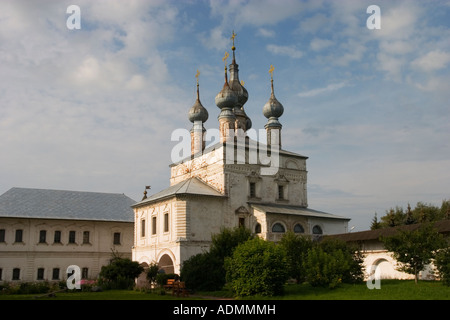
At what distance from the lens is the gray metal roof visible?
33.4m

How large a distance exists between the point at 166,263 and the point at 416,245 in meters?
14.5

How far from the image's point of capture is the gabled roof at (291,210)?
96.8ft

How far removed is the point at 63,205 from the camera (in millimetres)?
35219

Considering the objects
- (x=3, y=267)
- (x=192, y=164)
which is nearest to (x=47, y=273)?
(x=3, y=267)

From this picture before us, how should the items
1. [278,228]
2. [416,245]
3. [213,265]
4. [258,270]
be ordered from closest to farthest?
[258,270], [416,245], [213,265], [278,228]

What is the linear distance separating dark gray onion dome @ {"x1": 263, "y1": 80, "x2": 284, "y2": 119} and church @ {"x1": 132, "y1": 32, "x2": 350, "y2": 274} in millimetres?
68

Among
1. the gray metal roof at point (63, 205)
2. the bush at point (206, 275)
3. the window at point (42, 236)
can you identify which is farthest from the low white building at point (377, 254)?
the window at point (42, 236)

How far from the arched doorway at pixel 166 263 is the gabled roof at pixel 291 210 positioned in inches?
226

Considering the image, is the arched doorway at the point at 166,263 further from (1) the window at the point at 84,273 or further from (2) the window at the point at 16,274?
(2) the window at the point at 16,274

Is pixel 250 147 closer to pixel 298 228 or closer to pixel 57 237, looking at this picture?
pixel 298 228

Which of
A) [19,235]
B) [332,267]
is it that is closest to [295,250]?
[332,267]

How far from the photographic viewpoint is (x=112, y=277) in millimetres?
25953

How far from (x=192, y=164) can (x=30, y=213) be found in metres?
11.0
